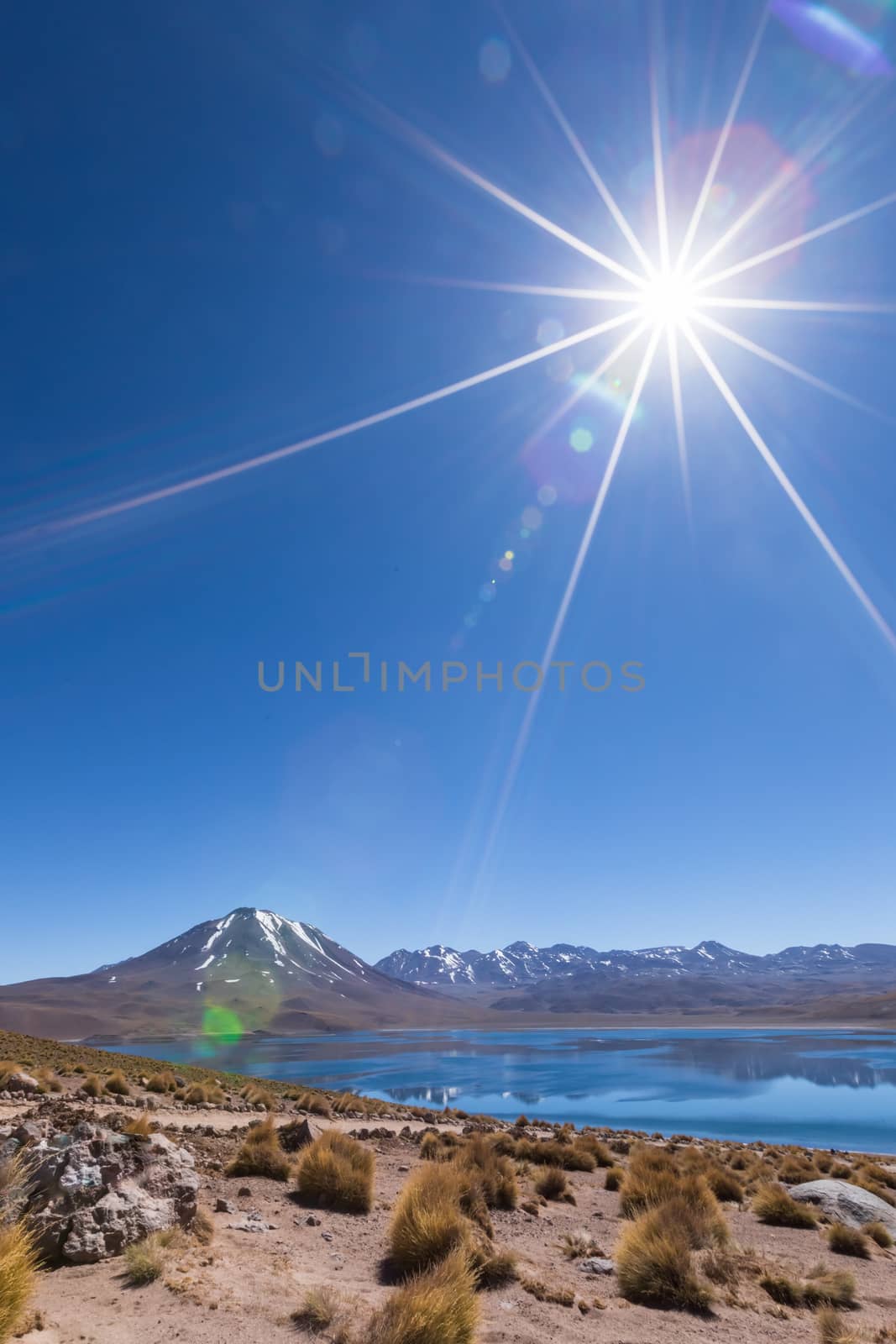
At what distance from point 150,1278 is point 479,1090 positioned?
56.9 m

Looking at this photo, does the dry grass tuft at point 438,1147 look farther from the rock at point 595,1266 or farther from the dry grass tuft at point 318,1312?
the dry grass tuft at point 318,1312

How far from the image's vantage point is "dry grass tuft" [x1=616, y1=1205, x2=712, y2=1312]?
6.98m

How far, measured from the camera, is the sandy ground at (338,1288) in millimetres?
5379

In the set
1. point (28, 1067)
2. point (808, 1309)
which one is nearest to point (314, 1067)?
point (28, 1067)

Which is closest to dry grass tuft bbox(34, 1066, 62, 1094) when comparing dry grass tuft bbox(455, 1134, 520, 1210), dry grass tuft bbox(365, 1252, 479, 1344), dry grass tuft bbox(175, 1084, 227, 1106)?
dry grass tuft bbox(175, 1084, 227, 1106)

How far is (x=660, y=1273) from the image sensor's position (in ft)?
23.8

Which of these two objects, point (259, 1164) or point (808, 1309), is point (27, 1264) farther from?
point (808, 1309)

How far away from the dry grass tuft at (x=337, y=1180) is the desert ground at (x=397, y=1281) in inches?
6.7

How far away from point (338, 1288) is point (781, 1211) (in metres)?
8.23

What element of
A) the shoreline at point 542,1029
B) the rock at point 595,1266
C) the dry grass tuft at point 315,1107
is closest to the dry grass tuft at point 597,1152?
the dry grass tuft at point 315,1107

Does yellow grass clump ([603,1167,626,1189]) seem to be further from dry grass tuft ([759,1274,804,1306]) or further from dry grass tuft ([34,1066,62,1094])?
dry grass tuft ([34,1066,62,1094])

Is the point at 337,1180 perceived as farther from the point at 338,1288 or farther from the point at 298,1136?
the point at 338,1288

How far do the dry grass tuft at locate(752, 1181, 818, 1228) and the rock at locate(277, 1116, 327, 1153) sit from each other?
7.42 metres

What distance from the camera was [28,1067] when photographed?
2023 cm
